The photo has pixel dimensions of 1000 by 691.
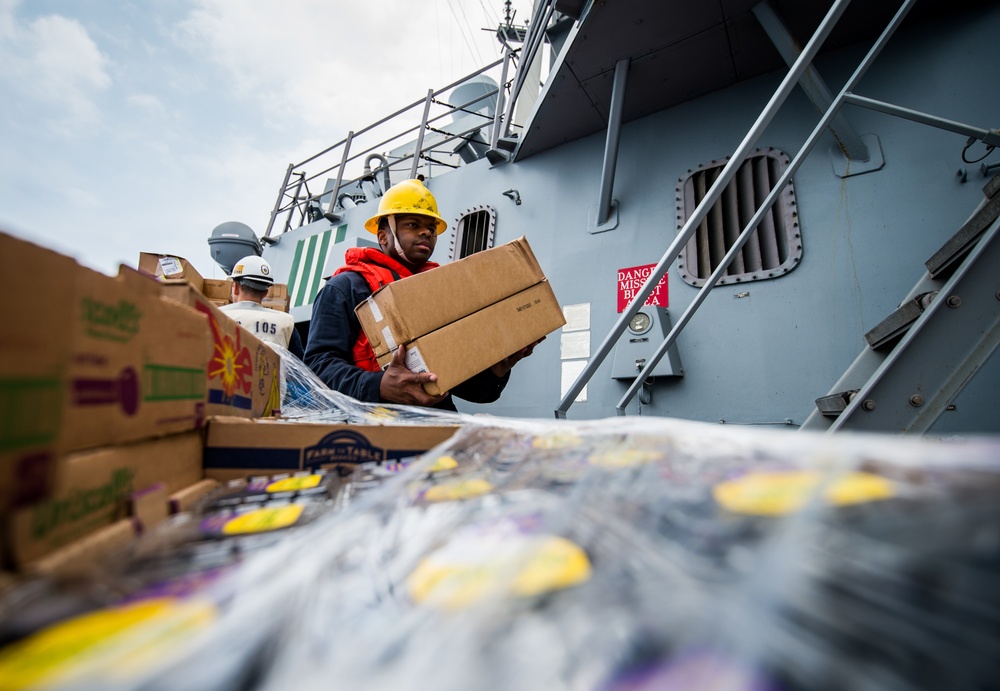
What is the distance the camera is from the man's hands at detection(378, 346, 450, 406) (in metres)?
1.42

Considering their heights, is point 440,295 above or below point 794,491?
above

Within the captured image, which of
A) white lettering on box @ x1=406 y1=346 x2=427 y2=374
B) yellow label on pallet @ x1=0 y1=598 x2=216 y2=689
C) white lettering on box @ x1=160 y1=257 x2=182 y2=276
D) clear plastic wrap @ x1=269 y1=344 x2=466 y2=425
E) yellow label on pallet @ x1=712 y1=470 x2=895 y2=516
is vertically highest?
white lettering on box @ x1=160 y1=257 x2=182 y2=276

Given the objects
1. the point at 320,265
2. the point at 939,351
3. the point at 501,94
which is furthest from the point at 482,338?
the point at 320,265

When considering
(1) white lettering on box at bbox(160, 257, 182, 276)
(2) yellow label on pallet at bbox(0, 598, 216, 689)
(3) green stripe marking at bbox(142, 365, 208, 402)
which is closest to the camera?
(2) yellow label on pallet at bbox(0, 598, 216, 689)

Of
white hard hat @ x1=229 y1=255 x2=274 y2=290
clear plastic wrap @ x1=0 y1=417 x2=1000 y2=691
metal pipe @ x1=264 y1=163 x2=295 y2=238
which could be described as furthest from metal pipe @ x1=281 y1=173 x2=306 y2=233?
clear plastic wrap @ x1=0 y1=417 x2=1000 y2=691

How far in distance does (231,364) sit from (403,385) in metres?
0.56

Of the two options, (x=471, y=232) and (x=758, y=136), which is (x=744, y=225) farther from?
(x=471, y=232)

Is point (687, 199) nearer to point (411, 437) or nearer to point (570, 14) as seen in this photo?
point (570, 14)

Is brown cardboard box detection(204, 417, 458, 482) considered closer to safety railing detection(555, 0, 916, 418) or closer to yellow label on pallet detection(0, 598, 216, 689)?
yellow label on pallet detection(0, 598, 216, 689)

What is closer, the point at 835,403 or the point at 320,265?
the point at 835,403

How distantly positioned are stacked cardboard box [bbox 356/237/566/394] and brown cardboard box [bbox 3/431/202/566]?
29.2 inches

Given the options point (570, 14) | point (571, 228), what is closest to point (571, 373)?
point (571, 228)

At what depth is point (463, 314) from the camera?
149cm

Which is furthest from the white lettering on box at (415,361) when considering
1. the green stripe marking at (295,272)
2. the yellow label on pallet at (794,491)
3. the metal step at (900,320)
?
the green stripe marking at (295,272)
